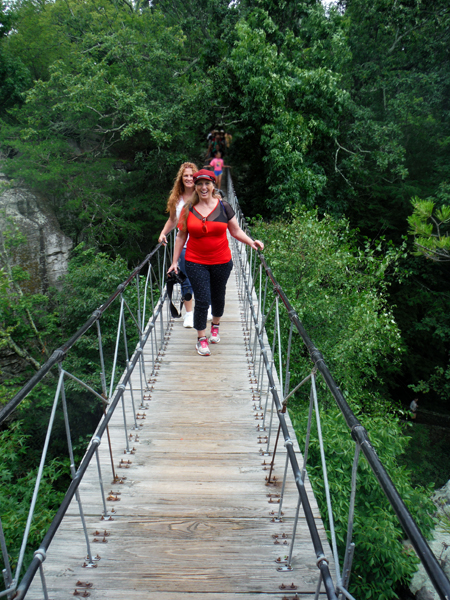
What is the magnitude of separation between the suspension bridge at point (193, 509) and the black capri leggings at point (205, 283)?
2.07ft

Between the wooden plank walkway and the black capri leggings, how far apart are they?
734 mm

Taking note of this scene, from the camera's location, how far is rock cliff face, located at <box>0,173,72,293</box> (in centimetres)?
1154

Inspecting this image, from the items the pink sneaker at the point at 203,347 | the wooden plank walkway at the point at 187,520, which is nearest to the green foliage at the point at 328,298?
the pink sneaker at the point at 203,347

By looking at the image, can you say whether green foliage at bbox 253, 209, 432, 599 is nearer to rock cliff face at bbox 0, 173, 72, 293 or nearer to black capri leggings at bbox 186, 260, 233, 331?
black capri leggings at bbox 186, 260, 233, 331

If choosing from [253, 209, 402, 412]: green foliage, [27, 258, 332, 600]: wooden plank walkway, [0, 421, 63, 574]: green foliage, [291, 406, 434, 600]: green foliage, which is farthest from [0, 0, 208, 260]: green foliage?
[27, 258, 332, 600]: wooden plank walkway

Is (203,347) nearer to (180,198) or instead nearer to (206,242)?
(206,242)

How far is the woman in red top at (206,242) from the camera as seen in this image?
121 inches

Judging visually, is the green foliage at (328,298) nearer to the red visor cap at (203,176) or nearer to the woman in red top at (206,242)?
the woman in red top at (206,242)

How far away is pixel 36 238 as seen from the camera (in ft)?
38.9

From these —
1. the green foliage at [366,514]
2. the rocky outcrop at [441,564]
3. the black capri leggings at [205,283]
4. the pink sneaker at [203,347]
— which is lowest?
the rocky outcrop at [441,564]

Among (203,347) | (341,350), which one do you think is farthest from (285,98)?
(203,347)

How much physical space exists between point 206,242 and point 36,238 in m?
10.3

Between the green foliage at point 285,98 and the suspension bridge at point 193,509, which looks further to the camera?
the green foliage at point 285,98

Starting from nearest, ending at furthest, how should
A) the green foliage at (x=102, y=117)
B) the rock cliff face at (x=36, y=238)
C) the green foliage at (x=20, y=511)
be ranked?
the green foliage at (x=20, y=511) → the green foliage at (x=102, y=117) → the rock cliff face at (x=36, y=238)
